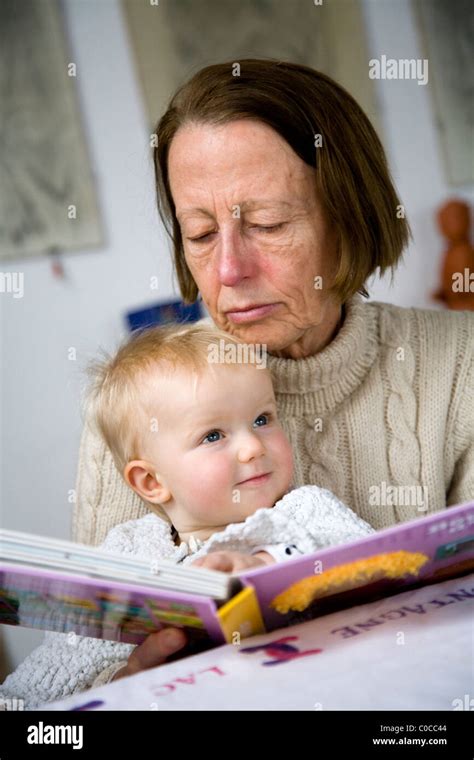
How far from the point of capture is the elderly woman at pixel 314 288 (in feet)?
4.31

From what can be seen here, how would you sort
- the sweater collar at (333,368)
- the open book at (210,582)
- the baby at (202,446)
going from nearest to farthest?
the open book at (210,582) < the baby at (202,446) < the sweater collar at (333,368)

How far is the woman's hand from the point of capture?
0.93m

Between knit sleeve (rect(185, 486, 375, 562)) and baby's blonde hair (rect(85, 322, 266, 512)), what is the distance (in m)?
0.21

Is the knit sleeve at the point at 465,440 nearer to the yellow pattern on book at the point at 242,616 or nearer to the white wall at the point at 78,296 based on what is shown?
the yellow pattern on book at the point at 242,616

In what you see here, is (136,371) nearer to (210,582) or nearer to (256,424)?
→ (256,424)

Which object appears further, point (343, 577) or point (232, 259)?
point (232, 259)

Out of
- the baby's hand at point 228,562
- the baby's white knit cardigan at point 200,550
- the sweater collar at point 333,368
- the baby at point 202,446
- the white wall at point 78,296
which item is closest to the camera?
the baby's hand at point 228,562

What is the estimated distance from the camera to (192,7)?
295 centimetres

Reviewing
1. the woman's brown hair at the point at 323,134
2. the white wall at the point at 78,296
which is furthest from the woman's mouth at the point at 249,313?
the white wall at the point at 78,296

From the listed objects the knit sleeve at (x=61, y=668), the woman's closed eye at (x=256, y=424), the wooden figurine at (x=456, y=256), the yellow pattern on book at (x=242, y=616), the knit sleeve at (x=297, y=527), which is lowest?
the knit sleeve at (x=61, y=668)

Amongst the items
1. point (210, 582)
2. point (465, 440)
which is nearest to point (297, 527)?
point (210, 582)

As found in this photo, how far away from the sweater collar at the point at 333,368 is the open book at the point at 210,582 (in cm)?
52

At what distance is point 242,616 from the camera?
0.84 metres

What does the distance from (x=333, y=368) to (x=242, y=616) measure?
0.67 metres
